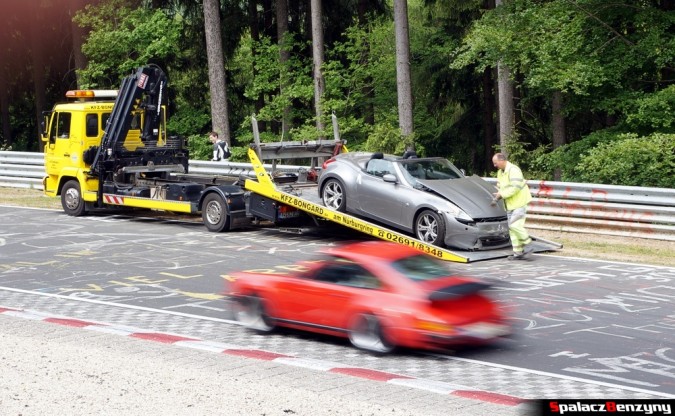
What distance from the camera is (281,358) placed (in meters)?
11.2

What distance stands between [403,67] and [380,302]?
65.3ft

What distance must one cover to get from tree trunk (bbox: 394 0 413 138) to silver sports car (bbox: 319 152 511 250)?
10459 mm

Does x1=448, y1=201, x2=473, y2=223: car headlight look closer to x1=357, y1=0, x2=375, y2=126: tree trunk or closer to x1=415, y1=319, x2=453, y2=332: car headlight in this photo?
x1=415, y1=319, x2=453, y2=332: car headlight

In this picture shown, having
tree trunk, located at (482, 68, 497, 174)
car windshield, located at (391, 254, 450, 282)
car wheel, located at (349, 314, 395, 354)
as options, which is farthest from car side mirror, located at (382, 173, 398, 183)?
tree trunk, located at (482, 68, 497, 174)

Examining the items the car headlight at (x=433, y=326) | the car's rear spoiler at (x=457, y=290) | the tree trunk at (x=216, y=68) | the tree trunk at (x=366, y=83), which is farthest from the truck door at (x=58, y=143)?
the car headlight at (x=433, y=326)

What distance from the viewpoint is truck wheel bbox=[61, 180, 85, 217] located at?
25.3 metres

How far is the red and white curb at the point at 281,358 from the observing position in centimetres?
952

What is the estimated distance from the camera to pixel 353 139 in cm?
3616

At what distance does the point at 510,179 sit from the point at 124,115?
35.5 feet

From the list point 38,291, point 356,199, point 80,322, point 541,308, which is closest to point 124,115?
point 356,199

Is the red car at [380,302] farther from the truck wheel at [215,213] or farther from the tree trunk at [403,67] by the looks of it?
the tree trunk at [403,67]

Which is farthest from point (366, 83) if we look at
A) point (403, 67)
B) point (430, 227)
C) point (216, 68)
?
point (430, 227)

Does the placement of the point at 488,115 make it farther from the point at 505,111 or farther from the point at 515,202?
the point at 515,202

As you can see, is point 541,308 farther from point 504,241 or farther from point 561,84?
point 561,84
